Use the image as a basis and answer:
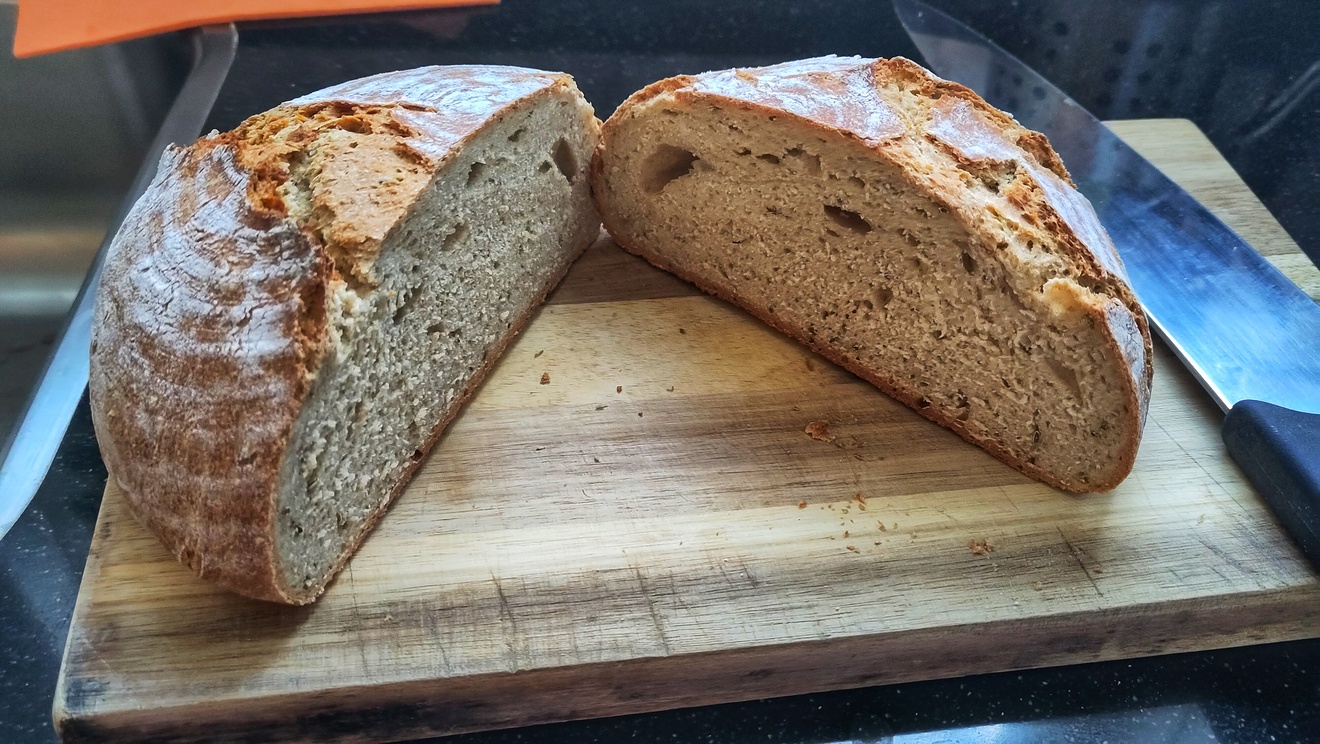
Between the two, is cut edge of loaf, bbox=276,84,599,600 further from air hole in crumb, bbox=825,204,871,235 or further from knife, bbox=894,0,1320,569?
knife, bbox=894,0,1320,569

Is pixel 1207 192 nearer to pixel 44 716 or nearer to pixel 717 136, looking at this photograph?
pixel 717 136

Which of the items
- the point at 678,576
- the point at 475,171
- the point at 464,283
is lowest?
the point at 678,576

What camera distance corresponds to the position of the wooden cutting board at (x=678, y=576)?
1.48m

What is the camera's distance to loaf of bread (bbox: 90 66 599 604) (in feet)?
4.70

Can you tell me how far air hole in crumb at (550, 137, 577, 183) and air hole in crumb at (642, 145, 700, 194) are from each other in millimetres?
192

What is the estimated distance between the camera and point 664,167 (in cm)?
221

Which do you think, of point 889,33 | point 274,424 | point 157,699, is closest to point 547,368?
point 274,424

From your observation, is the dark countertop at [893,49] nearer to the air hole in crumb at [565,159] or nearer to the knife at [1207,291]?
the knife at [1207,291]

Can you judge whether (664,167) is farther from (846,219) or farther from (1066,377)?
(1066,377)

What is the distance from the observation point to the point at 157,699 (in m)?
1.41

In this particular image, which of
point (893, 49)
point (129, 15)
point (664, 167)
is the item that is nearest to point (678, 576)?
point (664, 167)

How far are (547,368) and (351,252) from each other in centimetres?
62

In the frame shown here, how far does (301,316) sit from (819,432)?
3.62 feet

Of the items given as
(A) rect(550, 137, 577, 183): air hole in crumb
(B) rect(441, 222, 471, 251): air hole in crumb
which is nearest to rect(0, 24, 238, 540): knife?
(B) rect(441, 222, 471, 251): air hole in crumb
